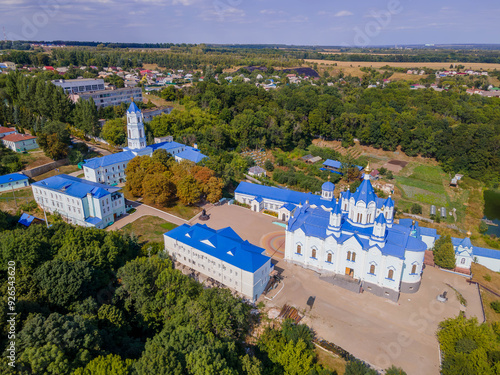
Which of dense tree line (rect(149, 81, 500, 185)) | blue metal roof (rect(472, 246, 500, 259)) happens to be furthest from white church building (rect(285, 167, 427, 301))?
dense tree line (rect(149, 81, 500, 185))

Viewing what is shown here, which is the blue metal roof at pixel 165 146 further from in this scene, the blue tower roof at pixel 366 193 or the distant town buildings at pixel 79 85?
the distant town buildings at pixel 79 85

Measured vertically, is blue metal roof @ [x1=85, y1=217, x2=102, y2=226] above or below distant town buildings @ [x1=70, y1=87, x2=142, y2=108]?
below

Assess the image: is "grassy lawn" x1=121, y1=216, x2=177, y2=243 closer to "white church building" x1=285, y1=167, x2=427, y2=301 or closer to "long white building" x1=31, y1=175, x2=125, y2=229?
"long white building" x1=31, y1=175, x2=125, y2=229

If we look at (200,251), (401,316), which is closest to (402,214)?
(401,316)

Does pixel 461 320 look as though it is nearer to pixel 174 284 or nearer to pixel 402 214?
pixel 174 284

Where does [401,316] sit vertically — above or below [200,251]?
below

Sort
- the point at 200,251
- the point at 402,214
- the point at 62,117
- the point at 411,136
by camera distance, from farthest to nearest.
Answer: the point at 411,136
the point at 62,117
the point at 402,214
the point at 200,251

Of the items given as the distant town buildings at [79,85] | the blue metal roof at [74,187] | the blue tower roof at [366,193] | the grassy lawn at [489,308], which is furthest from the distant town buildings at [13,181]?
the grassy lawn at [489,308]
